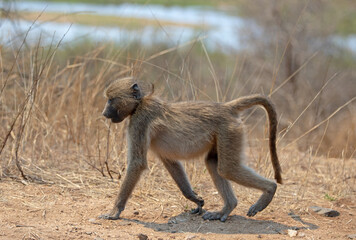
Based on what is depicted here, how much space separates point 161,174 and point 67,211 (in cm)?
153

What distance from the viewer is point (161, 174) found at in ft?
19.9

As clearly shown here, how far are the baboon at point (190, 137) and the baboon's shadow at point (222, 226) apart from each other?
0.30 feet

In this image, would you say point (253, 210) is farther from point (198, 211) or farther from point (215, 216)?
point (198, 211)

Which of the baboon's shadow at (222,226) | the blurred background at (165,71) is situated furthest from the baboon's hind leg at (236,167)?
the blurred background at (165,71)

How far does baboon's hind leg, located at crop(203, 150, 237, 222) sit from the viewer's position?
4816mm

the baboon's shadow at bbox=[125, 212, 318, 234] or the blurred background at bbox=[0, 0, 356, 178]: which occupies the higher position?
the blurred background at bbox=[0, 0, 356, 178]

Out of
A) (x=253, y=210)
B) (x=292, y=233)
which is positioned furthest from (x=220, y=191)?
(x=292, y=233)

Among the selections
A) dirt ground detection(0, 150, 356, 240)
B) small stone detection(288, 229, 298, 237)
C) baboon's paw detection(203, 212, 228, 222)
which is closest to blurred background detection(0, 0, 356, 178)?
dirt ground detection(0, 150, 356, 240)

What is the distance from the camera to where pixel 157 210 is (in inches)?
195

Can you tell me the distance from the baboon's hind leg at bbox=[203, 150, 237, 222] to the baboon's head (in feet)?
2.68

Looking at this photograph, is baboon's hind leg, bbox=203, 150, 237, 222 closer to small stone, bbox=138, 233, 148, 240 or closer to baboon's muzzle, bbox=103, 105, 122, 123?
small stone, bbox=138, 233, 148, 240

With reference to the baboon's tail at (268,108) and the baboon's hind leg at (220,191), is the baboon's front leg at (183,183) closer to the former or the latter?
the baboon's hind leg at (220,191)

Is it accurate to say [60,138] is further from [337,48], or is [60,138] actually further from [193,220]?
[337,48]

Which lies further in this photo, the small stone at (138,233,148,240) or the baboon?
the baboon
